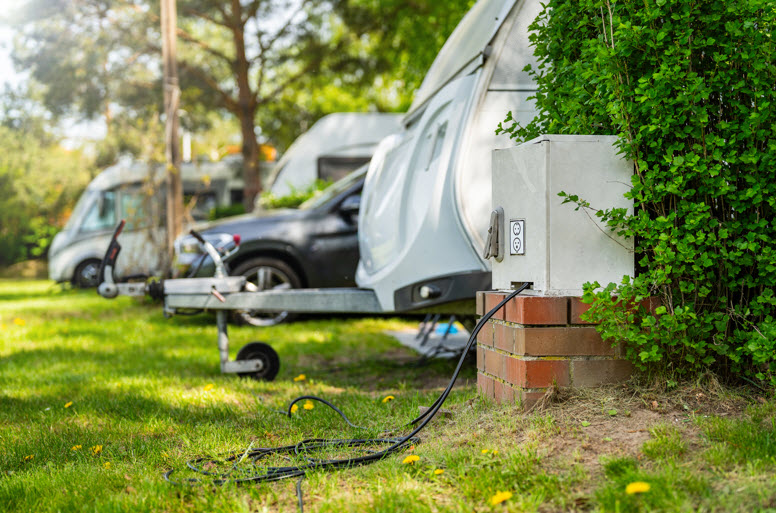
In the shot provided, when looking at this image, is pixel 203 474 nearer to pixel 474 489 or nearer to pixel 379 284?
pixel 474 489

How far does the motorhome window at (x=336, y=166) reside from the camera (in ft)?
39.9

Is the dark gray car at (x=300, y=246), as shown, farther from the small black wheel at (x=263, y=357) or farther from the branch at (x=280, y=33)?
the branch at (x=280, y=33)

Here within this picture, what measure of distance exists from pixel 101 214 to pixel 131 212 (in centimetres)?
357

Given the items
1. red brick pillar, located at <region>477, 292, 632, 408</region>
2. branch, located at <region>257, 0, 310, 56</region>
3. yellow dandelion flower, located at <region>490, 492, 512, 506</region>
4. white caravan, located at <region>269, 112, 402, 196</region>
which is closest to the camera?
yellow dandelion flower, located at <region>490, 492, 512, 506</region>

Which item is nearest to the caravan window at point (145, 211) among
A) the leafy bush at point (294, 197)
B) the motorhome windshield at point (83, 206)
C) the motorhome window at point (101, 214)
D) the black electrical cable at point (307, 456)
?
the leafy bush at point (294, 197)

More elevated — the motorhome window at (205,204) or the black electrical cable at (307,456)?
the motorhome window at (205,204)

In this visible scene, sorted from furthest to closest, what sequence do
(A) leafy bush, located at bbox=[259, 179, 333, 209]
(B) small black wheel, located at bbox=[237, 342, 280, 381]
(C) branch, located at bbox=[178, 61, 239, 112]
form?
(C) branch, located at bbox=[178, 61, 239, 112]
(A) leafy bush, located at bbox=[259, 179, 333, 209]
(B) small black wheel, located at bbox=[237, 342, 280, 381]

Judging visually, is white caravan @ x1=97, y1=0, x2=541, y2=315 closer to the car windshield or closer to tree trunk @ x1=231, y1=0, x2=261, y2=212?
the car windshield

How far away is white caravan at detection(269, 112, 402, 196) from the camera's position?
1209 cm

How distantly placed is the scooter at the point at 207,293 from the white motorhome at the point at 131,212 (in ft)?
16.9

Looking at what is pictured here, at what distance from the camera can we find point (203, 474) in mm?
2836

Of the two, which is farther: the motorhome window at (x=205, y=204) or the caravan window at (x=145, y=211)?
the motorhome window at (x=205, y=204)

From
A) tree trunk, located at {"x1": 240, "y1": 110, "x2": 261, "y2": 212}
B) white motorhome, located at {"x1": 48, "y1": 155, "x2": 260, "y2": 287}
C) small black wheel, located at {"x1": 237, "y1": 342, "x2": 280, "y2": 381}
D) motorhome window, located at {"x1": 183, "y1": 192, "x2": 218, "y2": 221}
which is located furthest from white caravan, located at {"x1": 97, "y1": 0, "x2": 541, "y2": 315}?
motorhome window, located at {"x1": 183, "y1": 192, "x2": 218, "y2": 221}

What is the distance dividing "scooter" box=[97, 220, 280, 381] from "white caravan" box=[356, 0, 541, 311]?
99 cm
